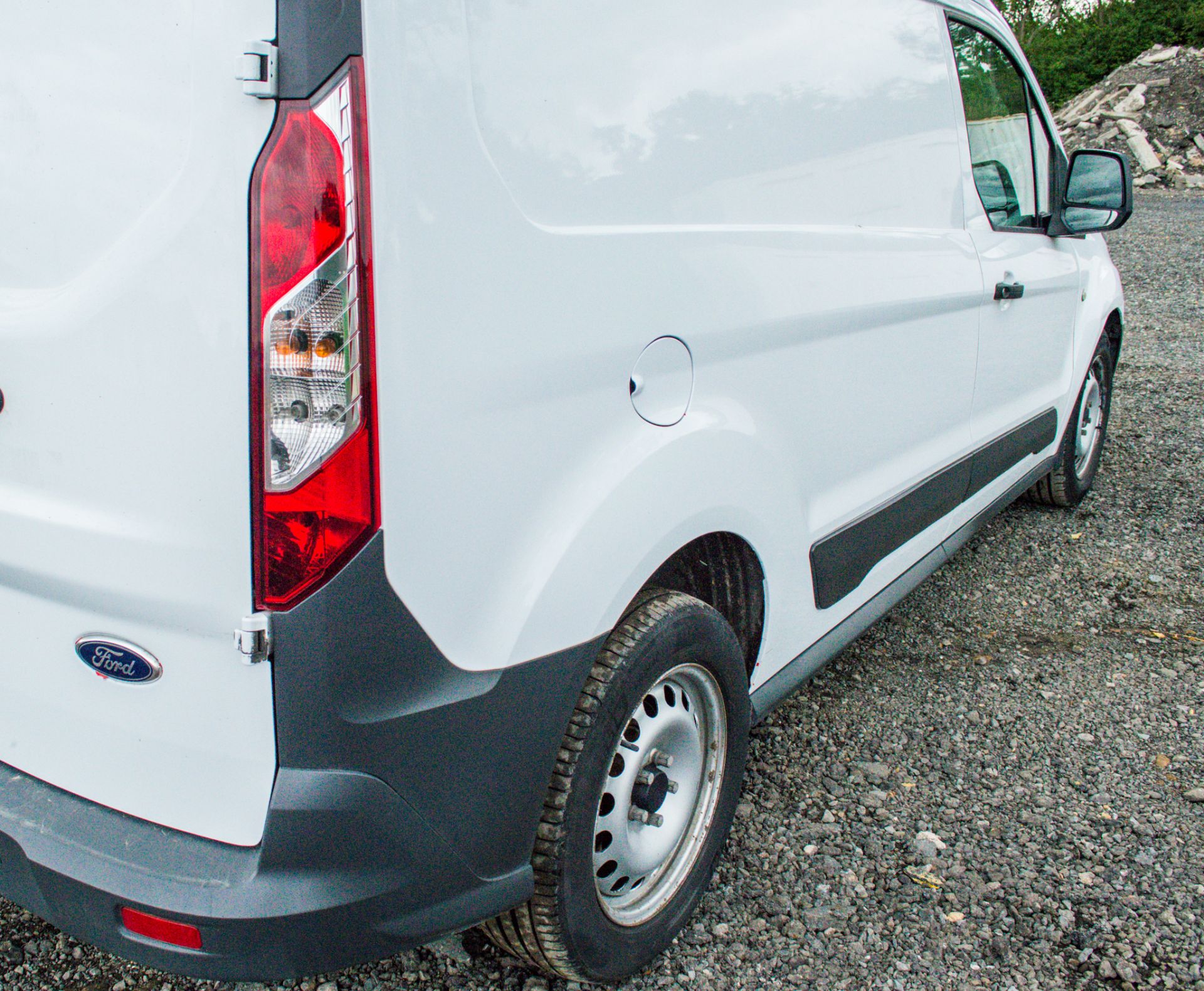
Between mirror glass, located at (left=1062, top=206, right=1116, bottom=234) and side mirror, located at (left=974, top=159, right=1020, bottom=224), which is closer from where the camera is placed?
side mirror, located at (left=974, top=159, right=1020, bottom=224)

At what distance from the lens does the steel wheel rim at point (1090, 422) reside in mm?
4316

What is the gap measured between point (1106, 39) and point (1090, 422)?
3046 cm

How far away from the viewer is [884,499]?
2.47m

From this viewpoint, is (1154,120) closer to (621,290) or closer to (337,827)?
(621,290)

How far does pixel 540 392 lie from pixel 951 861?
1.58 m

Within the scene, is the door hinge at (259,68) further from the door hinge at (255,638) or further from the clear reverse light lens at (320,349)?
the door hinge at (255,638)

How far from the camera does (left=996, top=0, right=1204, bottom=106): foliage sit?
90.5 ft

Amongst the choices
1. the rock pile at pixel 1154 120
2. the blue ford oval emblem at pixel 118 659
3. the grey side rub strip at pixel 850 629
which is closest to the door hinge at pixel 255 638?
the blue ford oval emblem at pixel 118 659

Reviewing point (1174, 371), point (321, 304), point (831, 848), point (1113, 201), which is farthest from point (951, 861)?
point (1174, 371)

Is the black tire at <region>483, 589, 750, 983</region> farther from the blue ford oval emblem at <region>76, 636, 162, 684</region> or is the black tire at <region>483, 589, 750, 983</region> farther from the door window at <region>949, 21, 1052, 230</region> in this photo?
the door window at <region>949, 21, 1052, 230</region>

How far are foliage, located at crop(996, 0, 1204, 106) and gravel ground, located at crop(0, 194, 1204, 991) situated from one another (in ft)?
98.9

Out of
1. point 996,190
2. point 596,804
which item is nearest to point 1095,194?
point 996,190

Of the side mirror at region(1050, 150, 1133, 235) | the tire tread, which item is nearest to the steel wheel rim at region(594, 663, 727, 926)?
the tire tread

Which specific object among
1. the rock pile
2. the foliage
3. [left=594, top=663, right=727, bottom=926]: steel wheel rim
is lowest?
[left=594, top=663, right=727, bottom=926]: steel wheel rim
